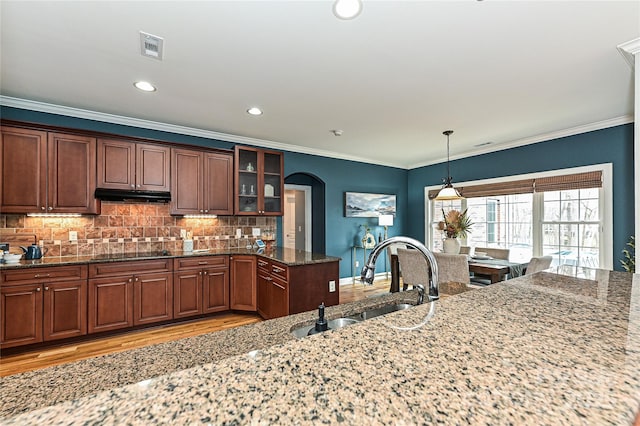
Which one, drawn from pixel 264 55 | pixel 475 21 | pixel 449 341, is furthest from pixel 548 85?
pixel 449 341

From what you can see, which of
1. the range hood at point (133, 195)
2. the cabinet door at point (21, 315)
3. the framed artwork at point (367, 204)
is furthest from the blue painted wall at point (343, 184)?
the cabinet door at point (21, 315)

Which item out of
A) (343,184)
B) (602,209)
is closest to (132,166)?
(343,184)

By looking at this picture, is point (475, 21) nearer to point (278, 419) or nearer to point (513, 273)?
point (278, 419)

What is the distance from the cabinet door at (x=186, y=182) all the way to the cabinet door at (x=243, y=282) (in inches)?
34.7

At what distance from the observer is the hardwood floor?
2.63 meters

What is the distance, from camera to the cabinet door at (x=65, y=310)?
2852 millimetres

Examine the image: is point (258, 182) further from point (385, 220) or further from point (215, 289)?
point (385, 220)

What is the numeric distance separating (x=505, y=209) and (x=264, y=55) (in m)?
4.67

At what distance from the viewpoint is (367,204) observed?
604cm

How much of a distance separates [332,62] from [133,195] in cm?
272

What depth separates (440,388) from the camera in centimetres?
49

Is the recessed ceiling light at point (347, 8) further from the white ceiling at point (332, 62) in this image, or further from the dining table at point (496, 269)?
the dining table at point (496, 269)

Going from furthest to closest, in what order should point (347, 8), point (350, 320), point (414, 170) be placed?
1. point (414, 170)
2. point (347, 8)
3. point (350, 320)

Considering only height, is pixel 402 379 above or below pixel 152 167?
below
